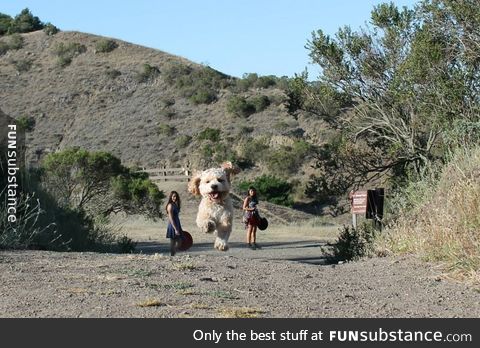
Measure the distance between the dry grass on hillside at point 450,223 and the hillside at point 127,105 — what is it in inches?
1553

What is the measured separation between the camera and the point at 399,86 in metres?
18.5

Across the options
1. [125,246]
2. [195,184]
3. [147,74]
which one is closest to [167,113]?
[147,74]

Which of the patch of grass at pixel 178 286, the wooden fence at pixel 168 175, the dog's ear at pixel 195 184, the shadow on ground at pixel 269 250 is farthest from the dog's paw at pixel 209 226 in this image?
the wooden fence at pixel 168 175

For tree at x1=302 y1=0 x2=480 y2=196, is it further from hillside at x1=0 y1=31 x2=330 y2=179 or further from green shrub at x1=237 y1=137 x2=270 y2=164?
green shrub at x1=237 y1=137 x2=270 y2=164

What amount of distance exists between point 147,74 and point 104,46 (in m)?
7.16

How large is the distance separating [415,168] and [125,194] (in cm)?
1570

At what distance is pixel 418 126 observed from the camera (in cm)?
1864

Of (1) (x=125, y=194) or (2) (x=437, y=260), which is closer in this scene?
(2) (x=437, y=260)

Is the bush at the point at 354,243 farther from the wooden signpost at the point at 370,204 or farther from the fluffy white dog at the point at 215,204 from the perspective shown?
the fluffy white dog at the point at 215,204

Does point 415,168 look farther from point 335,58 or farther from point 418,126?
point 335,58

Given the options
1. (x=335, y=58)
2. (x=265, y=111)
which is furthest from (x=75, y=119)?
(x=335, y=58)

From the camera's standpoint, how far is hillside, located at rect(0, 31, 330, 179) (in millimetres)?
61156
